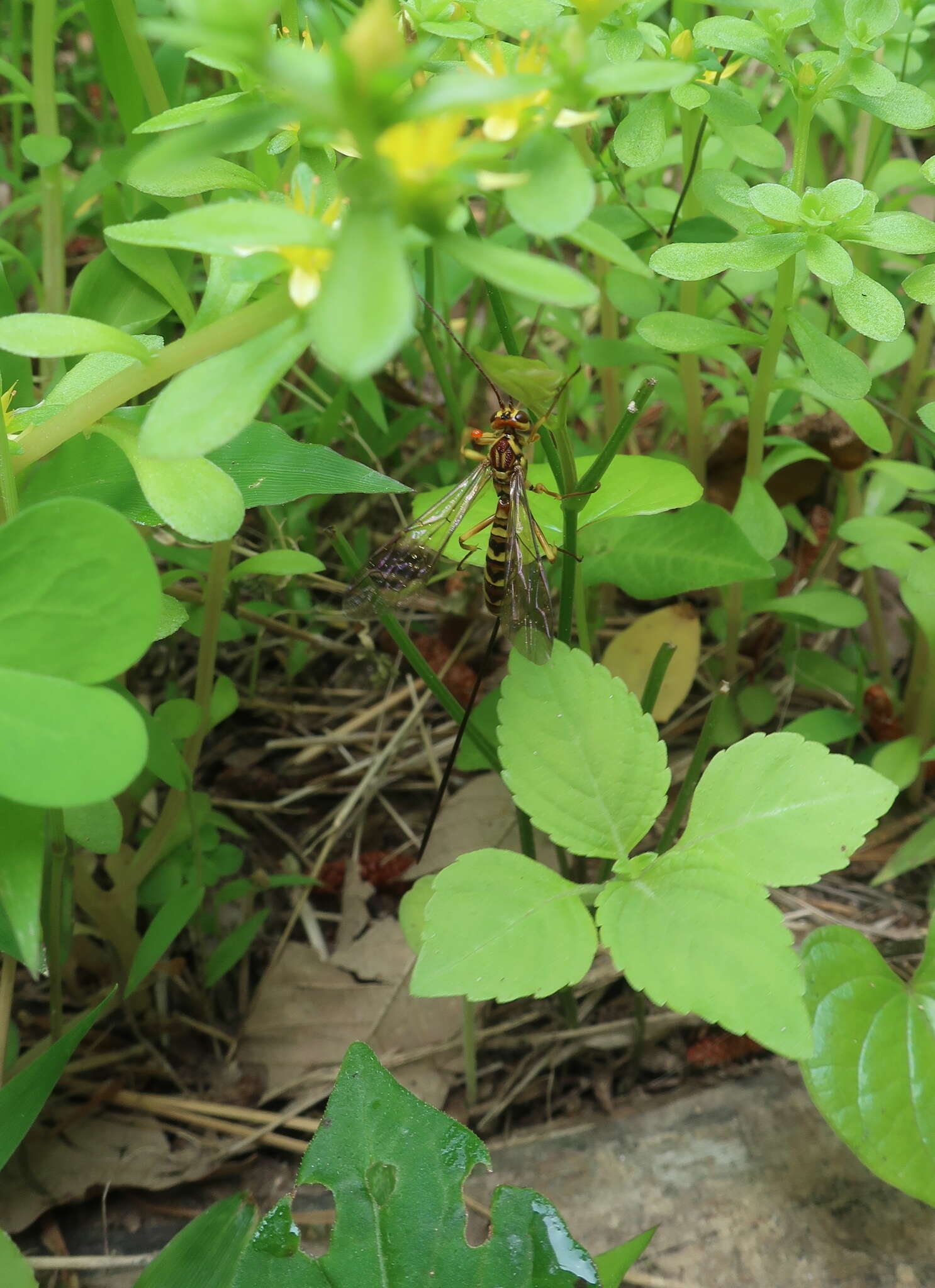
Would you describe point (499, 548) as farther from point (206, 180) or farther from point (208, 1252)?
point (208, 1252)

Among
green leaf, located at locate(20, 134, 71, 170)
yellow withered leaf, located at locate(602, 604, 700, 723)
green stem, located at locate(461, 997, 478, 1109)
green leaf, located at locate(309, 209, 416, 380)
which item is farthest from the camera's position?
yellow withered leaf, located at locate(602, 604, 700, 723)

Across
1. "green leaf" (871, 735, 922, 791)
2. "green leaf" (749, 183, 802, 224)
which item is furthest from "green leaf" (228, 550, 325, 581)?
"green leaf" (871, 735, 922, 791)

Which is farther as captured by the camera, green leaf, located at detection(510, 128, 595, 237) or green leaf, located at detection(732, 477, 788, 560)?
green leaf, located at detection(732, 477, 788, 560)

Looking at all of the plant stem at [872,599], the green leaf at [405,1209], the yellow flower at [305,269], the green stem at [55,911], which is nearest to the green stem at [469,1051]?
the green leaf at [405,1209]

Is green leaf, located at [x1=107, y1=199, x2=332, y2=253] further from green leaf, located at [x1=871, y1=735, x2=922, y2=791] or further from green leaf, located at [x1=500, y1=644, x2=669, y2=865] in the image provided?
green leaf, located at [x1=871, y1=735, x2=922, y2=791]

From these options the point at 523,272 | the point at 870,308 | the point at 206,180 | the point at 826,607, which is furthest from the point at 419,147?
the point at 826,607

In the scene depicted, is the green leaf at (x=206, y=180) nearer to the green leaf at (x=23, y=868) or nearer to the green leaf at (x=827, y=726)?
the green leaf at (x=23, y=868)
